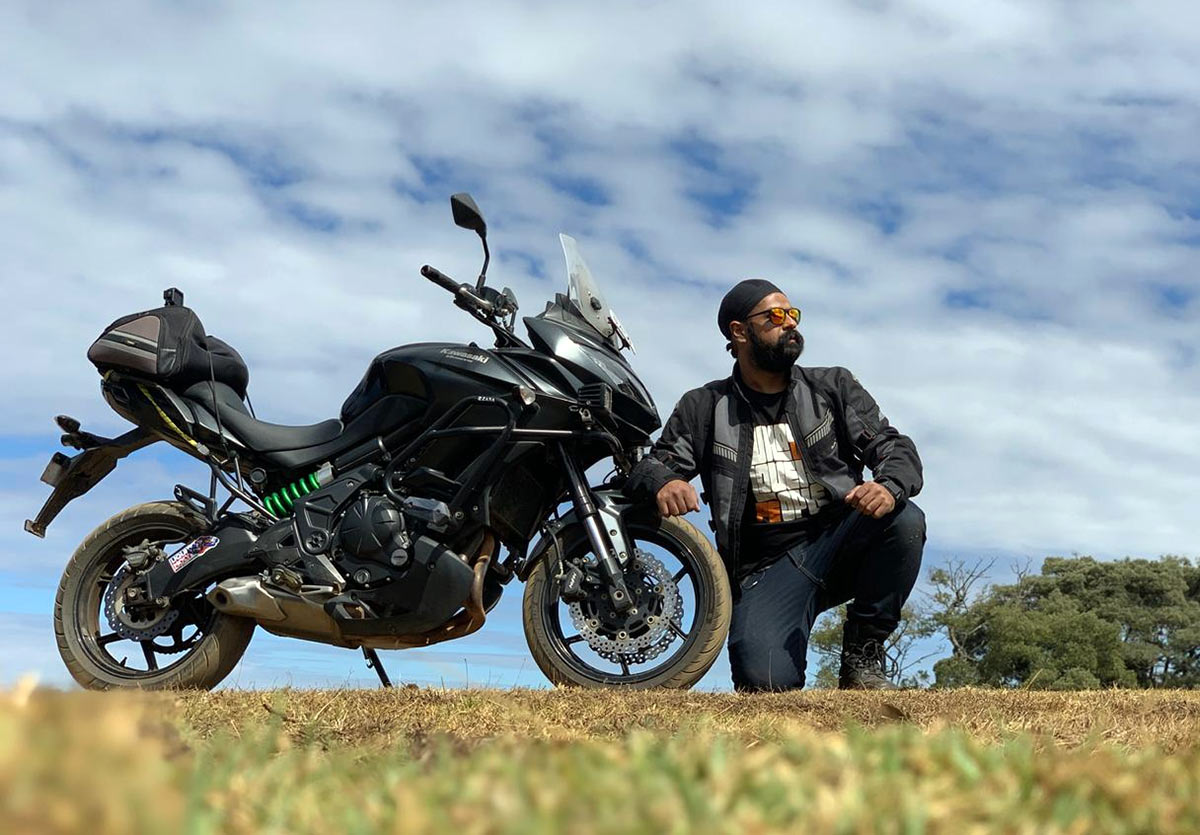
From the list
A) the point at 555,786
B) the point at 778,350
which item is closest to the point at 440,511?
the point at 778,350

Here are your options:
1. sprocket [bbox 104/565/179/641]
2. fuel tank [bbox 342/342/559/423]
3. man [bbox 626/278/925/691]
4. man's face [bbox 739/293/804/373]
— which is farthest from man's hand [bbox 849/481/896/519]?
sprocket [bbox 104/565/179/641]

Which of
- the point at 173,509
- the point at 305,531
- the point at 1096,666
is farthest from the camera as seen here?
the point at 1096,666

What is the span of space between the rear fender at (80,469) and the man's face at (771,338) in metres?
3.33

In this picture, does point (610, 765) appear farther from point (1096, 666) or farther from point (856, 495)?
point (1096, 666)

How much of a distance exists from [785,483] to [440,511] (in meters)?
2.12

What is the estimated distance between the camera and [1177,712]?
5312 mm

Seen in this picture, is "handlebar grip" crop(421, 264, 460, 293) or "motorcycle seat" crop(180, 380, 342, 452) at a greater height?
"handlebar grip" crop(421, 264, 460, 293)

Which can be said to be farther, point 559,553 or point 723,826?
point 559,553

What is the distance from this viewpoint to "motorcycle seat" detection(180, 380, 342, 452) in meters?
6.03

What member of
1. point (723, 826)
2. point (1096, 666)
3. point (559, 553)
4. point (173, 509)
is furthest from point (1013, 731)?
point (1096, 666)

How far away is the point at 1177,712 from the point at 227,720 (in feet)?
13.3

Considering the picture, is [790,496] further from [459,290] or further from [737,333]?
[459,290]

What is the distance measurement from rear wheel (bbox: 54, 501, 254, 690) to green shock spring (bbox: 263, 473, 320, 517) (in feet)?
1.53

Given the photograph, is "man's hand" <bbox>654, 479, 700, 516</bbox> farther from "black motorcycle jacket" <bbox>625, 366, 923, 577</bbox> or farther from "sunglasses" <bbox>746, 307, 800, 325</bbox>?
"sunglasses" <bbox>746, 307, 800, 325</bbox>
